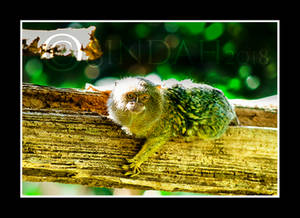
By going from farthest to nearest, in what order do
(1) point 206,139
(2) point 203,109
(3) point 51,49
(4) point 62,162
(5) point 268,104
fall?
(3) point 51,49, (5) point 268,104, (2) point 203,109, (1) point 206,139, (4) point 62,162

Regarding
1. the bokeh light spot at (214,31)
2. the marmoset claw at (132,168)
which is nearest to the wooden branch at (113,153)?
the marmoset claw at (132,168)

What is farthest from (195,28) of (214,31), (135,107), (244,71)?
(135,107)

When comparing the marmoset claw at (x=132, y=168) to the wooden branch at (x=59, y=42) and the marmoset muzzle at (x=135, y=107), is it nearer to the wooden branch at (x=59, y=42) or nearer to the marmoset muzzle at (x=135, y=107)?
the marmoset muzzle at (x=135, y=107)

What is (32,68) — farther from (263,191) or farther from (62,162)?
(263,191)

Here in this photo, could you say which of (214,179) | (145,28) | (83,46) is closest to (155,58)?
(145,28)

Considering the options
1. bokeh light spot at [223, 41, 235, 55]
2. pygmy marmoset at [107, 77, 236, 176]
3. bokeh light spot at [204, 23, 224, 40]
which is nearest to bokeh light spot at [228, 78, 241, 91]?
bokeh light spot at [223, 41, 235, 55]

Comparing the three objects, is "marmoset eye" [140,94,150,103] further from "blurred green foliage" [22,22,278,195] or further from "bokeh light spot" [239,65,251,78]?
"bokeh light spot" [239,65,251,78]

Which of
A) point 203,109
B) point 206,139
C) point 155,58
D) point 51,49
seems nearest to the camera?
point 206,139
